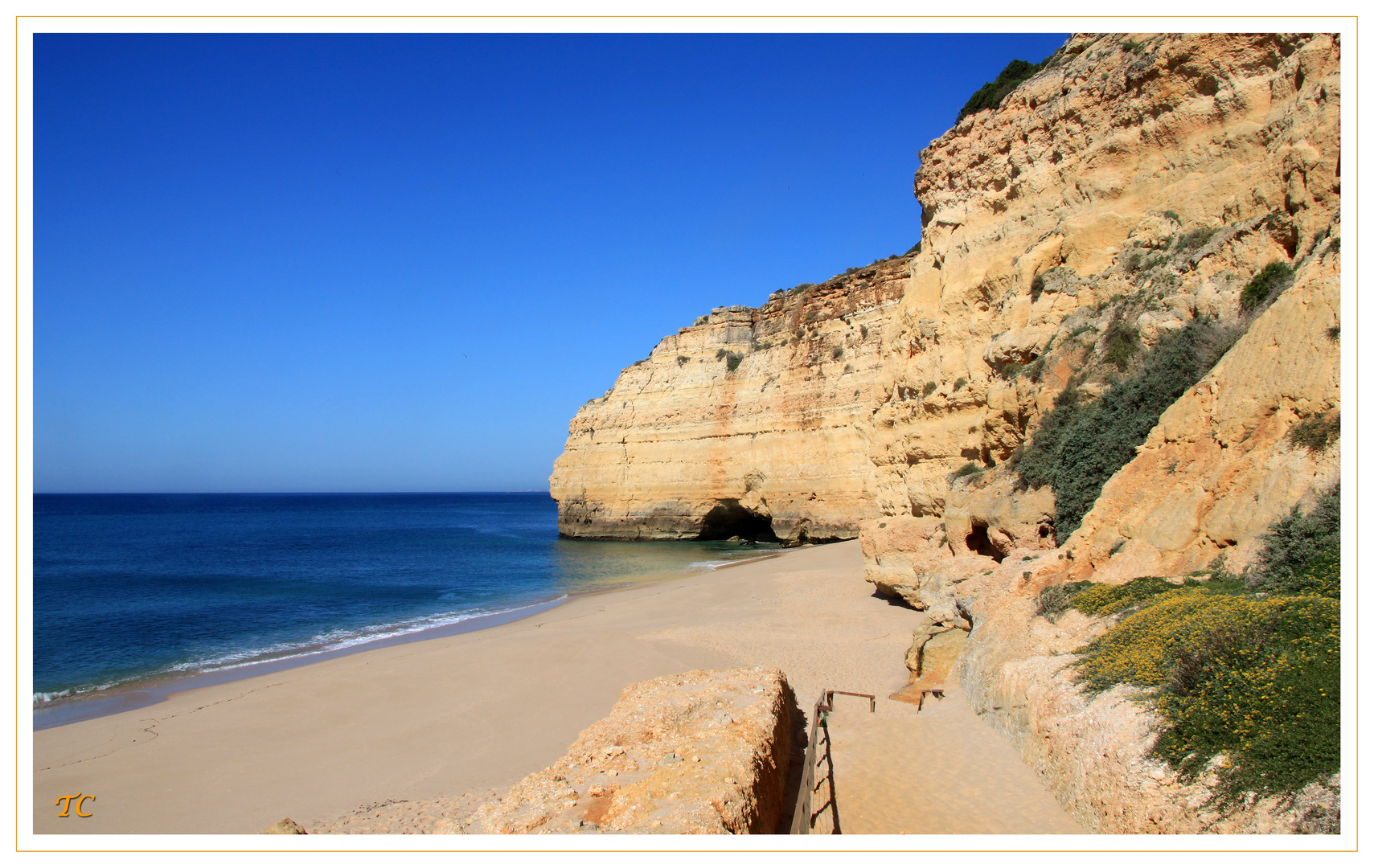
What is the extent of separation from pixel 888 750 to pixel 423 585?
25.3 meters

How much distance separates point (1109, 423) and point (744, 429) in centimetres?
2874

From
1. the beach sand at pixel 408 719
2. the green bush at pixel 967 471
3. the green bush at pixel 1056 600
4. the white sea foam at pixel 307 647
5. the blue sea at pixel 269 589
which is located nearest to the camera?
the green bush at pixel 1056 600

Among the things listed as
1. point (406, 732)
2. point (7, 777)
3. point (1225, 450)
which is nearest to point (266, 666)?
point (406, 732)

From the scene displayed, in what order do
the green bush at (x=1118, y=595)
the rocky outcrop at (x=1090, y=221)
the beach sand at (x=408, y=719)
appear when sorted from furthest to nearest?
the rocky outcrop at (x=1090, y=221) < the beach sand at (x=408, y=719) < the green bush at (x=1118, y=595)

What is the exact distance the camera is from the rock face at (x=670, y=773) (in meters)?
5.14

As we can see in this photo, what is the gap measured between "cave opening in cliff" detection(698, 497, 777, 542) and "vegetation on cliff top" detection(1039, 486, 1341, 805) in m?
33.4

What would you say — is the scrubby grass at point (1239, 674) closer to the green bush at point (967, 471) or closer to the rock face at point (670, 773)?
the rock face at point (670, 773)

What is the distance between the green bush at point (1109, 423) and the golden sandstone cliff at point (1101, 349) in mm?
352

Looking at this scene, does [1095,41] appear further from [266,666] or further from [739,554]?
[739,554]

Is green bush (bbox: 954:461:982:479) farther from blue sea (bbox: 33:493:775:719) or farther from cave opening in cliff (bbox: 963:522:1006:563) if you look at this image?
blue sea (bbox: 33:493:775:719)

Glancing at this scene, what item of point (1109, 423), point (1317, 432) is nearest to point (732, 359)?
point (1109, 423)

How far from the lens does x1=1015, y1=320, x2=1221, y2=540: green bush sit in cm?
1006

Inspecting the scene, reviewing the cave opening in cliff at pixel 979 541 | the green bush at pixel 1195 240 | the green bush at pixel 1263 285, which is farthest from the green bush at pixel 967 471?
the green bush at pixel 1263 285

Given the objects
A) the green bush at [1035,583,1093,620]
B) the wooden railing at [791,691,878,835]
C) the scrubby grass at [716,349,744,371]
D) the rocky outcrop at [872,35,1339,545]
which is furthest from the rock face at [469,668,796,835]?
the scrubby grass at [716,349,744,371]
